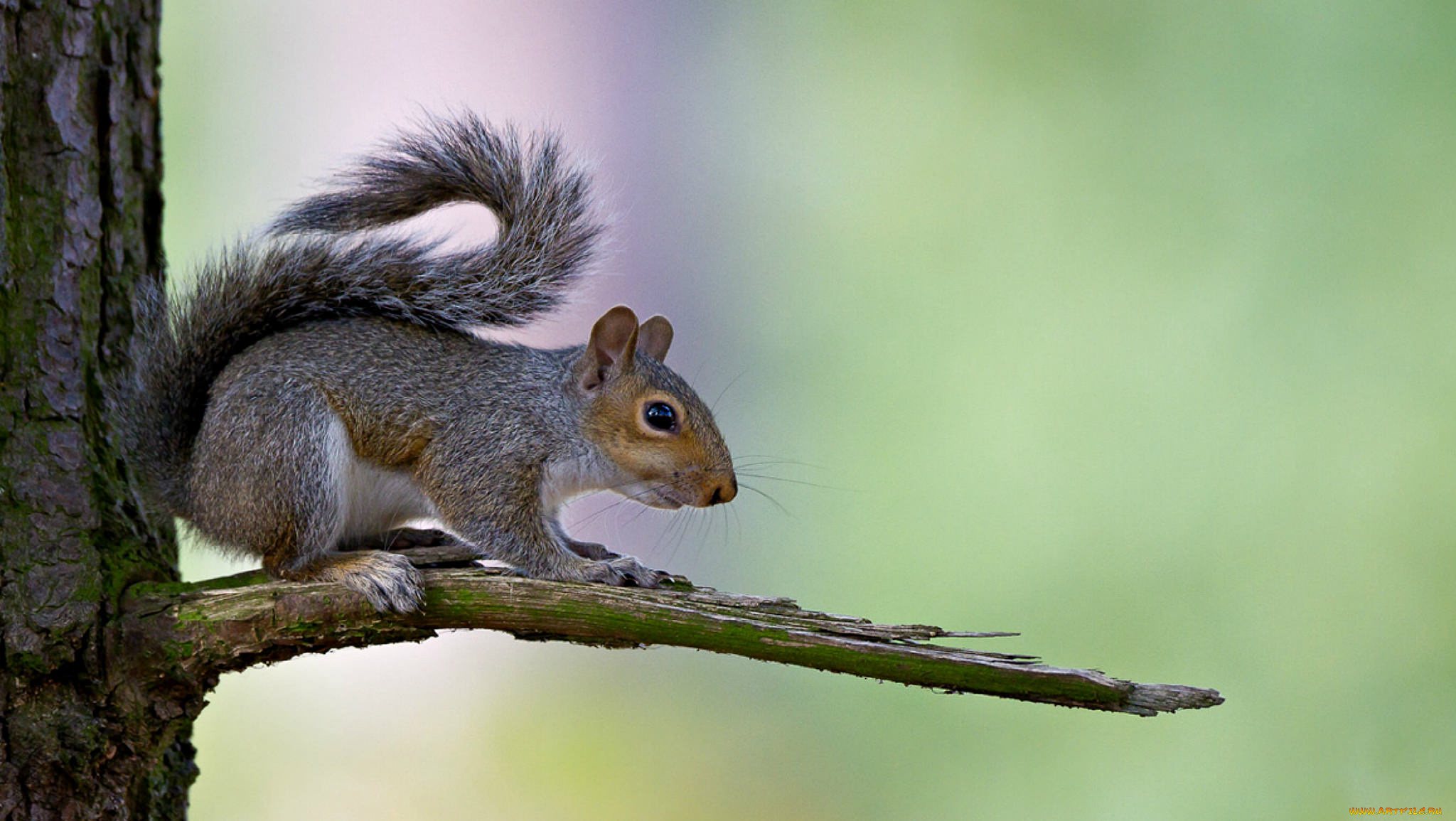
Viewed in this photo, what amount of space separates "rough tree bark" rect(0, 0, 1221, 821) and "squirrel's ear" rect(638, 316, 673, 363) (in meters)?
0.64

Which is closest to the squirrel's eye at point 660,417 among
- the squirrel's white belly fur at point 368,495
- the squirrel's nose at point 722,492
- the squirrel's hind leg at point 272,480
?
the squirrel's nose at point 722,492

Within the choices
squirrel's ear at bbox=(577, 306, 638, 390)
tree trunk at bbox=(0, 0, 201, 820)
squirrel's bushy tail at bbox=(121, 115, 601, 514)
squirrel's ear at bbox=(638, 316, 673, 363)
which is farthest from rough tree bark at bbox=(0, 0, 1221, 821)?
squirrel's ear at bbox=(638, 316, 673, 363)

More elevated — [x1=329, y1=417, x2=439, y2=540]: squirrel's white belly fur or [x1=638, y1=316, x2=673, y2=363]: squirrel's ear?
[x1=638, y1=316, x2=673, y2=363]: squirrel's ear

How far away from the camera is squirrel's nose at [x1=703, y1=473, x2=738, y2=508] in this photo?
1841 millimetres

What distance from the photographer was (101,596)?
1.45 metres

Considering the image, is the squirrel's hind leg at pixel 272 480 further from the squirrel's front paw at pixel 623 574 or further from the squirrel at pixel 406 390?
the squirrel's front paw at pixel 623 574

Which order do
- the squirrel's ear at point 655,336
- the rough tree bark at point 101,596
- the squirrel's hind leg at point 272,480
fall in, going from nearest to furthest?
the rough tree bark at point 101,596 < the squirrel's hind leg at point 272,480 < the squirrel's ear at point 655,336

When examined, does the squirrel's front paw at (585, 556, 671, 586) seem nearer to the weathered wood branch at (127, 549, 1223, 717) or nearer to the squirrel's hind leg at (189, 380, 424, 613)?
the weathered wood branch at (127, 549, 1223, 717)

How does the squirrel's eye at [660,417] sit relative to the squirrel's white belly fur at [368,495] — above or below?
above

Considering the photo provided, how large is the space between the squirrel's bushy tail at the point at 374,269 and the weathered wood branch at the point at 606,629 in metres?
0.38

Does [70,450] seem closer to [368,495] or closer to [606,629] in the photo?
[368,495]

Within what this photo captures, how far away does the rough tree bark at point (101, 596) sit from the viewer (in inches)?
51.6

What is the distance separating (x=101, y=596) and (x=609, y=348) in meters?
0.83

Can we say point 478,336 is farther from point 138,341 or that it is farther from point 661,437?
point 138,341
